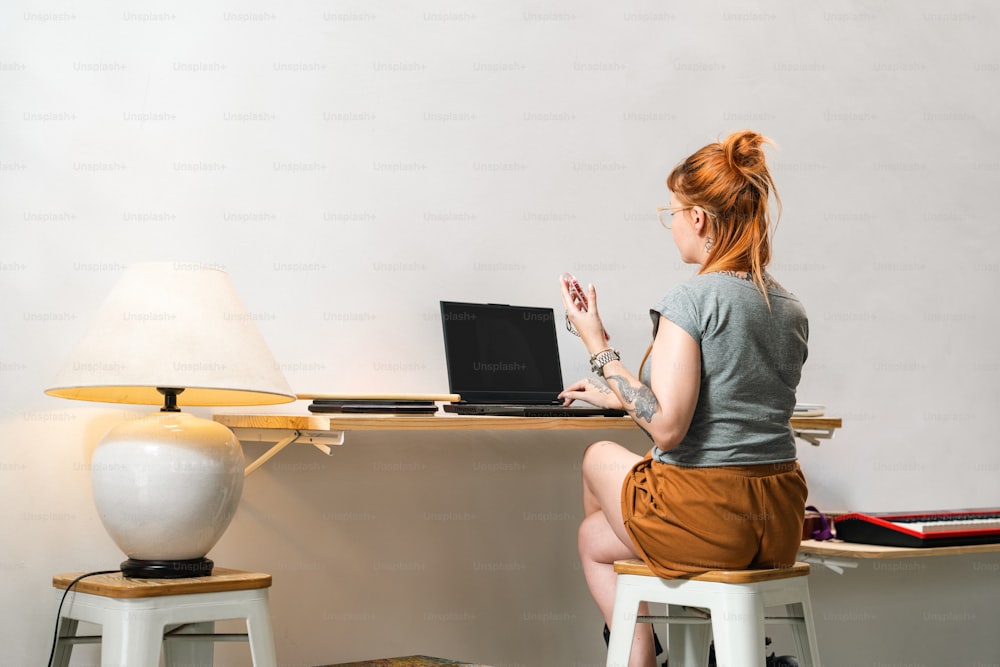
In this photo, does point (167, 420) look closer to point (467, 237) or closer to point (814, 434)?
point (467, 237)

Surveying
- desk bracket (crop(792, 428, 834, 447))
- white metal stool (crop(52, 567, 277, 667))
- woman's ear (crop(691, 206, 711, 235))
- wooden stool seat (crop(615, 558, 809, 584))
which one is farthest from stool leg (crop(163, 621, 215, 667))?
desk bracket (crop(792, 428, 834, 447))

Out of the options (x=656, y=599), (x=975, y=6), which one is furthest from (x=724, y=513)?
(x=975, y=6)

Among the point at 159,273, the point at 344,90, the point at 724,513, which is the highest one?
the point at 344,90

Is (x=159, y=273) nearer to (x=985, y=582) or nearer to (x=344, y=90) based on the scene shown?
(x=344, y=90)

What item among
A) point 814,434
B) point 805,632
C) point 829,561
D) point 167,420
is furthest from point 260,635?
point 814,434

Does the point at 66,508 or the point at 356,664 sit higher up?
the point at 66,508

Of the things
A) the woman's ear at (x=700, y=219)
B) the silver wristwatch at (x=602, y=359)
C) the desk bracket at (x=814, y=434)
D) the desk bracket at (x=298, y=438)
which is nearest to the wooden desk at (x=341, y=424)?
the desk bracket at (x=298, y=438)

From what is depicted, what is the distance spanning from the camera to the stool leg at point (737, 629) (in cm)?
183

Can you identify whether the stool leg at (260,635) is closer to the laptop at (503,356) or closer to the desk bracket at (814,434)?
the laptop at (503,356)

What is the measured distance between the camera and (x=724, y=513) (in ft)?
6.10

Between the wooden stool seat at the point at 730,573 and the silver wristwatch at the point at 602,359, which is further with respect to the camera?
the silver wristwatch at the point at 602,359

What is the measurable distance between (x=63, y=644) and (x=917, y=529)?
2.09m

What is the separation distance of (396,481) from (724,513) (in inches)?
42.3

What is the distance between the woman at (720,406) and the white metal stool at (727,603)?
0.11ft
